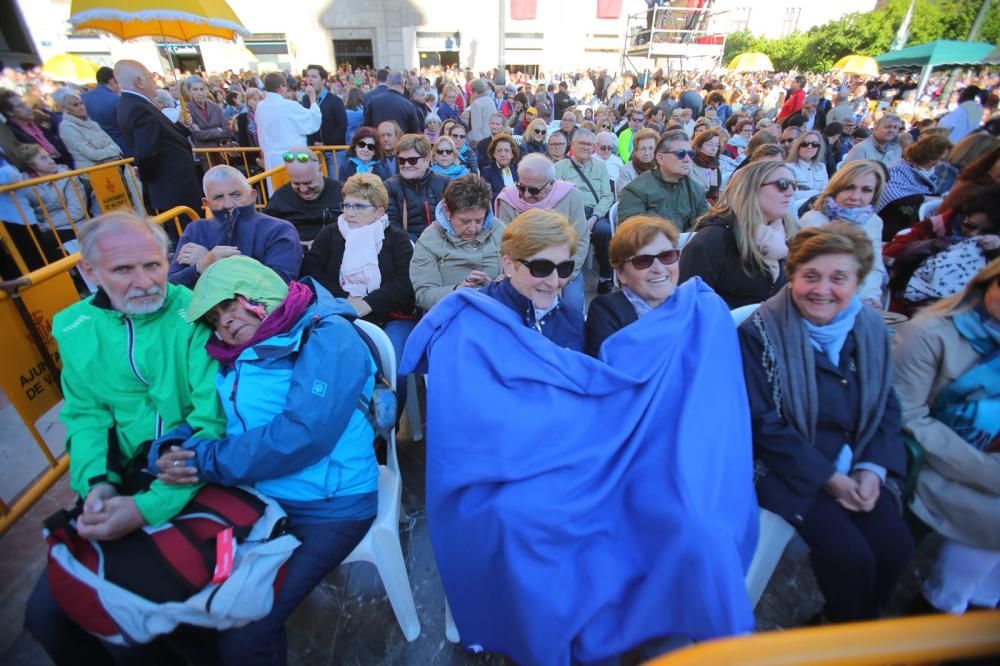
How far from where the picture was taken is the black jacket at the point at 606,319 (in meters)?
2.05

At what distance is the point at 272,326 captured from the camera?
5.34ft

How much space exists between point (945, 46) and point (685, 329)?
1922 cm

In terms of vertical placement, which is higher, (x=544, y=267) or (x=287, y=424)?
(x=544, y=267)

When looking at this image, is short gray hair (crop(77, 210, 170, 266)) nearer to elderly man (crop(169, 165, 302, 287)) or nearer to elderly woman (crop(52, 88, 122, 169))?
elderly man (crop(169, 165, 302, 287))

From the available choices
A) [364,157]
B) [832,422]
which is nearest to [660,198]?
[832,422]

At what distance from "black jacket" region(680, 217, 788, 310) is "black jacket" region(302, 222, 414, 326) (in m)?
1.80

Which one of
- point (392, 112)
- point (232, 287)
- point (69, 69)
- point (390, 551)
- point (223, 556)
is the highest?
point (69, 69)

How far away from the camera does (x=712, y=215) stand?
9.04 ft

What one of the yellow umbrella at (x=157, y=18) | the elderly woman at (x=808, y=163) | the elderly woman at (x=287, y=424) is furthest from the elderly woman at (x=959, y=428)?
the yellow umbrella at (x=157, y=18)

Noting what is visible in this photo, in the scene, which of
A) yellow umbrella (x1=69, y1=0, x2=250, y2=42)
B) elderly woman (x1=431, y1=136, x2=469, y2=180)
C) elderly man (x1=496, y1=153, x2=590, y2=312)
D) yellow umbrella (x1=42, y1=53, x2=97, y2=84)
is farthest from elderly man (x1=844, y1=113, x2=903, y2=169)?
yellow umbrella (x1=42, y1=53, x2=97, y2=84)

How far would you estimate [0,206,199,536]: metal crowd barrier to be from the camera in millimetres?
2145

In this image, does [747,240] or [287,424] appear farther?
[747,240]

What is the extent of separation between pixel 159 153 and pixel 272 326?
14.5 ft

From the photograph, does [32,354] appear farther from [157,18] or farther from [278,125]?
[157,18]
